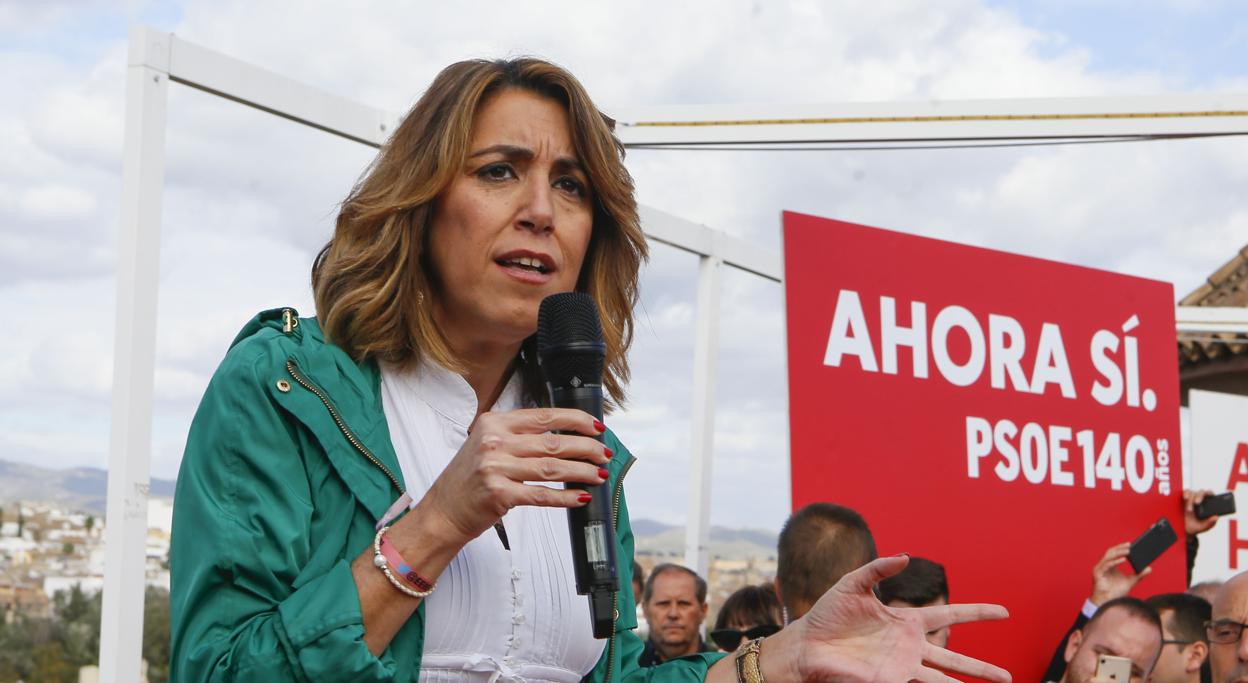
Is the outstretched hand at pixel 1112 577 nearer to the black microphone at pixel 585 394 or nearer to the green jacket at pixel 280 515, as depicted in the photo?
the black microphone at pixel 585 394

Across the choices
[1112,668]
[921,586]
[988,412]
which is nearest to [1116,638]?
[1112,668]

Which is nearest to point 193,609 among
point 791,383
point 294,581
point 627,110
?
point 294,581

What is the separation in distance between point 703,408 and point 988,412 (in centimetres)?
153

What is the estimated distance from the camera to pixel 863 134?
5055mm

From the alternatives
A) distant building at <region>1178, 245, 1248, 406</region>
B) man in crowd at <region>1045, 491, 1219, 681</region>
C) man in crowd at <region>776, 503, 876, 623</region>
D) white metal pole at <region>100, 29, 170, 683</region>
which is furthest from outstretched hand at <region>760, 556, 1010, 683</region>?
distant building at <region>1178, 245, 1248, 406</region>

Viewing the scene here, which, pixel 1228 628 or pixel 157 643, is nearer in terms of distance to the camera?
pixel 1228 628

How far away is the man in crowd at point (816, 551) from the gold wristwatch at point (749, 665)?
2.19 meters

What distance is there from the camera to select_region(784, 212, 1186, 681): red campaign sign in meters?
4.70

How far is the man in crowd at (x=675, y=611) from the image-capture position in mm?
7141

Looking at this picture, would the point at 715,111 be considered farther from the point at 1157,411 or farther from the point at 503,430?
the point at 503,430

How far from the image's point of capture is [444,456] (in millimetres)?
1997

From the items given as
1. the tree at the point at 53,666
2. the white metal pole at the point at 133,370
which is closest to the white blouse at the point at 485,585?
the white metal pole at the point at 133,370

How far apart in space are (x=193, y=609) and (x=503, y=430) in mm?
443

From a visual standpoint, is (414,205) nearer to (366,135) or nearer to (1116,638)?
(366,135)
